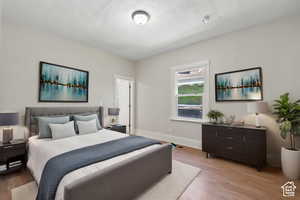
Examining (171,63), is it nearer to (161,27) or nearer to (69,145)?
(161,27)

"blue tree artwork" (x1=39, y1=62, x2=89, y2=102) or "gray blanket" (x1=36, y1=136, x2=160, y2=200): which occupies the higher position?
"blue tree artwork" (x1=39, y1=62, x2=89, y2=102)

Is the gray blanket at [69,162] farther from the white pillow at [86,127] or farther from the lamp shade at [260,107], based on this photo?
the lamp shade at [260,107]

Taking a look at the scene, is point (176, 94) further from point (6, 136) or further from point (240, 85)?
point (6, 136)

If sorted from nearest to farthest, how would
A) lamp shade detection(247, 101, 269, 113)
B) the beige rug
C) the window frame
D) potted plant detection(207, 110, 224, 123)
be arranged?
the beige rug < lamp shade detection(247, 101, 269, 113) < potted plant detection(207, 110, 224, 123) < the window frame

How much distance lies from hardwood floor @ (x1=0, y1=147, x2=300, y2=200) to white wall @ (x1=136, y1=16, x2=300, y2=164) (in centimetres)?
68

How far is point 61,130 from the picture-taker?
104 inches

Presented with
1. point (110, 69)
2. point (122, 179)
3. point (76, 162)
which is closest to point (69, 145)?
point (76, 162)

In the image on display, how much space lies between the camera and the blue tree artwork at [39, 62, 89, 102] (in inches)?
121

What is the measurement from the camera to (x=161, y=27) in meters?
2.95

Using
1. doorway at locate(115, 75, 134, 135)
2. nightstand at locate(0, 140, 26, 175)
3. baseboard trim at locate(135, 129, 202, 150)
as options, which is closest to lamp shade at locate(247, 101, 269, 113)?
baseboard trim at locate(135, 129, 202, 150)

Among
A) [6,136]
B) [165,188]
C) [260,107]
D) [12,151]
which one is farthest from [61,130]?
[260,107]

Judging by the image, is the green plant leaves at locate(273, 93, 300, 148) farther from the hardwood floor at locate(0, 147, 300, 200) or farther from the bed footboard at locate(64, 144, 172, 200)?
the bed footboard at locate(64, 144, 172, 200)

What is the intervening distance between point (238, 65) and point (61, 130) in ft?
13.4

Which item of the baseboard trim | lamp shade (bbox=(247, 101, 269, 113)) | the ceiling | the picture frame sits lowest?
the baseboard trim
